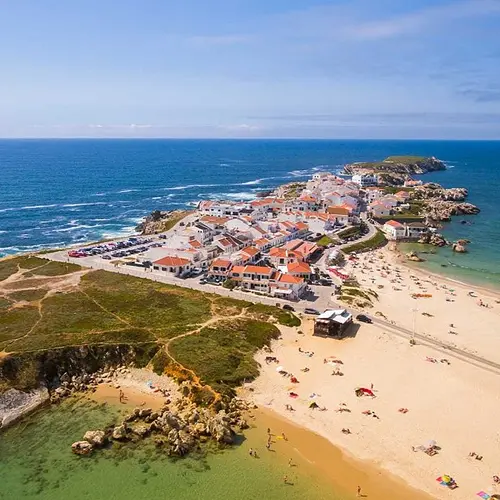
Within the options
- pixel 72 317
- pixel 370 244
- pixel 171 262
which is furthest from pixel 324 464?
pixel 370 244

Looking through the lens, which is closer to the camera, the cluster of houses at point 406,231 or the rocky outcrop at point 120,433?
the rocky outcrop at point 120,433

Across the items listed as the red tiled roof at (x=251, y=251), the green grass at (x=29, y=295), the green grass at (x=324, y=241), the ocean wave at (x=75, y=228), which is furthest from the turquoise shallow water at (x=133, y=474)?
the ocean wave at (x=75, y=228)

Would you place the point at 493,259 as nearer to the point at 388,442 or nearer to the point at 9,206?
the point at 388,442

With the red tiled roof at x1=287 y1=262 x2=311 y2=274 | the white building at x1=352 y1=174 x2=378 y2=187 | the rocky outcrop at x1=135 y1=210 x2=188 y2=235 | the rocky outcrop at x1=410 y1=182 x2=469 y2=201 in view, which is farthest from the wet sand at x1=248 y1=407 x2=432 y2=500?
the white building at x1=352 y1=174 x2=378 y2=187

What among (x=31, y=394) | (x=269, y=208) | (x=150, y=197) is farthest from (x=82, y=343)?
(x=150, y=197)

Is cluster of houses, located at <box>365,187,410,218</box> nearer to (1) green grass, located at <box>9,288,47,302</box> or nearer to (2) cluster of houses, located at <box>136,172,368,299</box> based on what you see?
(2) cluster of houses, located at <box>136,172,368,299</box>

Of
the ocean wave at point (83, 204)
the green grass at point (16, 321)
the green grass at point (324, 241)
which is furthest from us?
the ocean wave at point (83, 204)

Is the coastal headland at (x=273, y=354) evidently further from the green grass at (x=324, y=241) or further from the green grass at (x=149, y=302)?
the green grass at (x=324, y=241)
